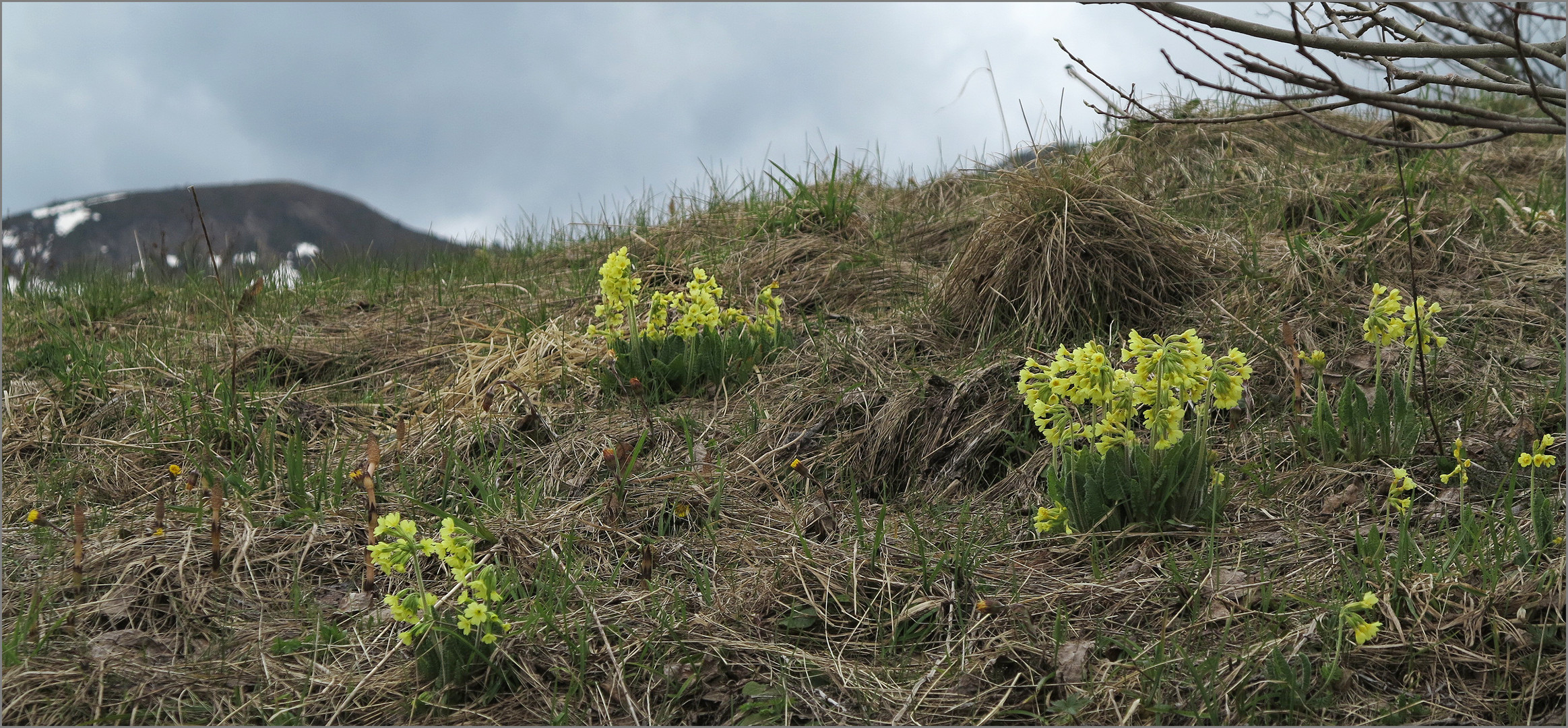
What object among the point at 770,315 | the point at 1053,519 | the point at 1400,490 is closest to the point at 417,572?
the point at 1053,519

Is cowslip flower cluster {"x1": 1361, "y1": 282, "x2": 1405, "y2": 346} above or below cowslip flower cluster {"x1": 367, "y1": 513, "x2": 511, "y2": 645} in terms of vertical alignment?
above

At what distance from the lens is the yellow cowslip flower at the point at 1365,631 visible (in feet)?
7.10

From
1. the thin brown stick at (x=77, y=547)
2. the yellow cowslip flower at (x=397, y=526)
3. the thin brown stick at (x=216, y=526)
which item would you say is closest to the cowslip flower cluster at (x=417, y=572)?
the yellow cowslip flower at (x=397, y=526)

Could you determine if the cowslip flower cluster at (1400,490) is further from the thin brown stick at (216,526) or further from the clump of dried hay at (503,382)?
the thin brown stick at (216,526)

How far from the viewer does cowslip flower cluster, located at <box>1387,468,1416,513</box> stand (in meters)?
2.64

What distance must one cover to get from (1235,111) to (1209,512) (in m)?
4.59

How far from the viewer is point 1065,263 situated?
421cm

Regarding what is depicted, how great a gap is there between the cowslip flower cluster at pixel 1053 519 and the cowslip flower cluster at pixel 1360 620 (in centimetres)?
78

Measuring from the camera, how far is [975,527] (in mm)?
3020

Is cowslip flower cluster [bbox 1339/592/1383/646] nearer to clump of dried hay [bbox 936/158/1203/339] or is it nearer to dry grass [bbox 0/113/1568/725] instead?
dry grass [bbox 0/113/1568/725]

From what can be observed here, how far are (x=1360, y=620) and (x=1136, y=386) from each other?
776 millimetres

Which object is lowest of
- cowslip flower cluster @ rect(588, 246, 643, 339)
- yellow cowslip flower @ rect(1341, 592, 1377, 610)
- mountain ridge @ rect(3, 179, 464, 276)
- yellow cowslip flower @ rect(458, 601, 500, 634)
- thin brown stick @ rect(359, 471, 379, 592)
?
yellow cowslip flower @ rect(1341, 592, 1377, 610)

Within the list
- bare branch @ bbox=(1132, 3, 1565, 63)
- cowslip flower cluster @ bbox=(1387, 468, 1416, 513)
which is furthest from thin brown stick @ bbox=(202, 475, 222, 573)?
cowslip flower cluster @ bbox=(1387, 468, 1416, 513)

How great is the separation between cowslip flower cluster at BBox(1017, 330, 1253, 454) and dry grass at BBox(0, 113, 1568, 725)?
355 millimetres
